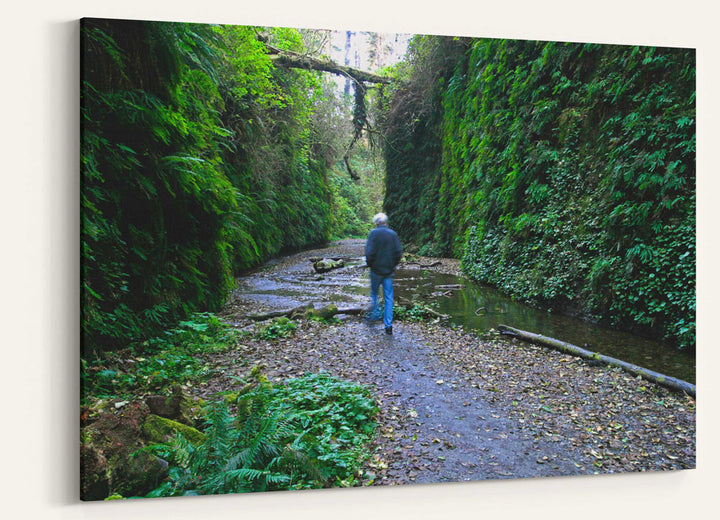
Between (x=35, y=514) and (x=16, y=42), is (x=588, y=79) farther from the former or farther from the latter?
(x=35, y=514)

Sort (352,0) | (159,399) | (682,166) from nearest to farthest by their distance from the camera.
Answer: (159,399) → (352,0) → (682,166)

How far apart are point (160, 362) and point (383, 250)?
6.29 feet

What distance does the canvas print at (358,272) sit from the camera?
266 cm

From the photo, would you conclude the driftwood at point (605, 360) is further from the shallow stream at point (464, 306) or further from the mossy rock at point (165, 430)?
the mossy rock at point (165, 430)

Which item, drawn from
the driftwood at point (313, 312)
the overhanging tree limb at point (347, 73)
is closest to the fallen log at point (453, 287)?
the driftwood at point (313, 312)

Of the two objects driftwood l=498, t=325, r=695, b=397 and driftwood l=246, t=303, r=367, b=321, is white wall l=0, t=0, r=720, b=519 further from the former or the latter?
driftwood l=246, t=303, r=367, b=321

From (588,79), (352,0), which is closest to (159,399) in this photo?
(352,0)

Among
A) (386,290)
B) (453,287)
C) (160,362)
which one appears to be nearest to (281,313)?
(386,290)

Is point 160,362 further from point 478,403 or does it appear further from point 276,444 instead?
point 478,403

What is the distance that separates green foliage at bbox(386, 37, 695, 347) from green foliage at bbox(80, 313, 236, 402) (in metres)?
1.99

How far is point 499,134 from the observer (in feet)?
20.0

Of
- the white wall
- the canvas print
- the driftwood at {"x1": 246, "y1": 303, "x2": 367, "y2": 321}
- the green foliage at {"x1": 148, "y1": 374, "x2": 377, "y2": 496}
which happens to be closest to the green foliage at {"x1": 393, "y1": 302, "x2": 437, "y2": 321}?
the canvas print

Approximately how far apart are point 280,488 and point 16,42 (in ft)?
11.2

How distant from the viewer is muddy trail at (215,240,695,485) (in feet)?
9.20
